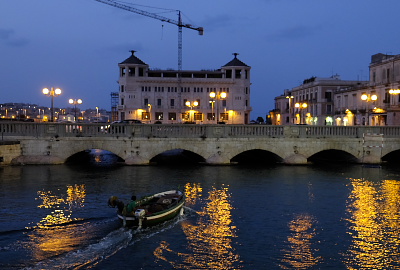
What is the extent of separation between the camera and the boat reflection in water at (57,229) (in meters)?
18.4

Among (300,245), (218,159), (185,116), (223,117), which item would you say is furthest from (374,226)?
(185,116)

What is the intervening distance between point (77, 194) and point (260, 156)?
2907cm

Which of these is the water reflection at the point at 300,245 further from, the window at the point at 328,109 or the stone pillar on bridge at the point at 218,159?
the window at the point at 328,109

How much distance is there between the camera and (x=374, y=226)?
886 inches

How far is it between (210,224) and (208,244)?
3.14 metres

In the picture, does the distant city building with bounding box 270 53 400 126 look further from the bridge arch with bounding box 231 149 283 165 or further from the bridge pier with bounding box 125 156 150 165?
the bridge pier with bounding box 125 156 150 165

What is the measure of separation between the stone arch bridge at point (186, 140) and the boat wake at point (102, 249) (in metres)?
20.8

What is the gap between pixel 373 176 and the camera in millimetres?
38406

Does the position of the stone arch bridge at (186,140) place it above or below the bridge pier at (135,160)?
above

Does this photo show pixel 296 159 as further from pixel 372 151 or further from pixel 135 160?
pixel 135 160

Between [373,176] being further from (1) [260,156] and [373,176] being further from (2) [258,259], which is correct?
(2) [258,259]

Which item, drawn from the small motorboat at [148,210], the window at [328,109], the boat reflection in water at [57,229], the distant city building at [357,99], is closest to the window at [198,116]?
the distant city building at [357,99]

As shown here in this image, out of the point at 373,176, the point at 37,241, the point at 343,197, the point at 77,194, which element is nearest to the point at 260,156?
the point at 373,176

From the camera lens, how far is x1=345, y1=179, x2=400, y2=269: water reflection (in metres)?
17.9
